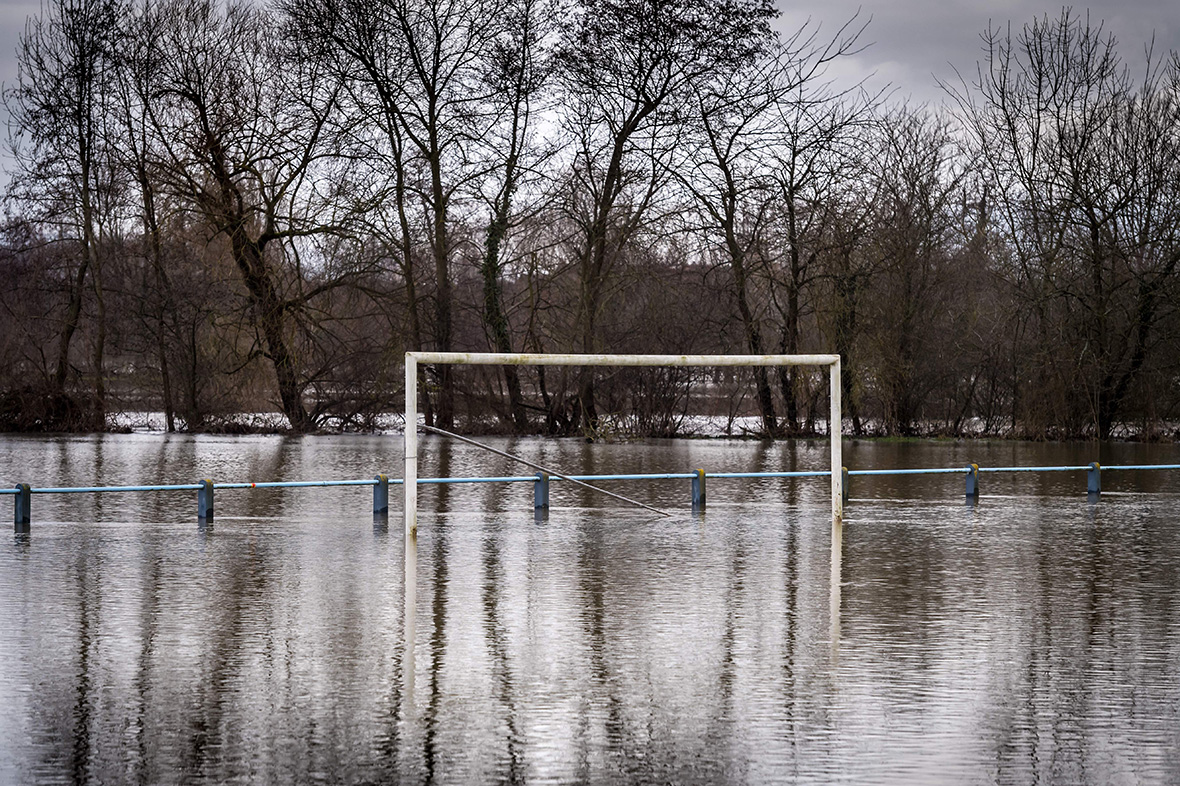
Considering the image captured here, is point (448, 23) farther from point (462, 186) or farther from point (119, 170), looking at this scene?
point (119, 170)

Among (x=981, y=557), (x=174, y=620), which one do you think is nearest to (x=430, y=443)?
(x=981, y=557)

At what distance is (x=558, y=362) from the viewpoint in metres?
17.8

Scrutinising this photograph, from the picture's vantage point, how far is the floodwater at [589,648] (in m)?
6.46

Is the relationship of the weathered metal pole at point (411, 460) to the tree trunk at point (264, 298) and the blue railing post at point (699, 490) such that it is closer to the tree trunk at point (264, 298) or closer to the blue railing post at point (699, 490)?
the blue railing post at point (699, 490)

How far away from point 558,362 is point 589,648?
8.77m

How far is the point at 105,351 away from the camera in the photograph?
151 ft

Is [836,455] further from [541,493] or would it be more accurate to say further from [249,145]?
[249,145]

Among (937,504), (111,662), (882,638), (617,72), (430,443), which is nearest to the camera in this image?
(111,662)

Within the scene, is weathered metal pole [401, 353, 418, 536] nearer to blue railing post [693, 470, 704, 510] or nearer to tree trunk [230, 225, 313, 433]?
blue railing post [693, 470, 704, 510]

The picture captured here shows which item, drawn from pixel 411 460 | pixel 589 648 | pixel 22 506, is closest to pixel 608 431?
pixel 411 460

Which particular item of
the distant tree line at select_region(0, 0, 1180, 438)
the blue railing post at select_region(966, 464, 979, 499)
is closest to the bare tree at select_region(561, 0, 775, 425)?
the distant tree line at select_region(0, 0, 1180, 438)

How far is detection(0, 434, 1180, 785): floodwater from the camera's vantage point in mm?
6457

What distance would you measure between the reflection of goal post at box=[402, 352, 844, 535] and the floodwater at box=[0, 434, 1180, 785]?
1.63 feet

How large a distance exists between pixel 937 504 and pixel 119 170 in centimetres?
3226
